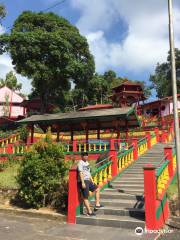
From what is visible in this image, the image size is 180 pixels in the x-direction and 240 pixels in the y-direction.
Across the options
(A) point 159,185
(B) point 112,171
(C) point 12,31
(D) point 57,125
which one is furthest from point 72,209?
(C) point 12,31

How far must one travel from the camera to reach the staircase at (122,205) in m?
8.42

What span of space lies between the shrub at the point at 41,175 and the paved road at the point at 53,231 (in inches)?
43.2

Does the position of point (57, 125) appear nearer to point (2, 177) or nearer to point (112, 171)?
point (2, 177)

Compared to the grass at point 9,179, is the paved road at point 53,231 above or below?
below

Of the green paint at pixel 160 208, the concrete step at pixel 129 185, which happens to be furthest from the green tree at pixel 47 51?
the green paint at pixel 160 208

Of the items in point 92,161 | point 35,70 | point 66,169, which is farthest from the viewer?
point 35,70

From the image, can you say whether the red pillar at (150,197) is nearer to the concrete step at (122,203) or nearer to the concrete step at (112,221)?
the concrete step at (112,221)

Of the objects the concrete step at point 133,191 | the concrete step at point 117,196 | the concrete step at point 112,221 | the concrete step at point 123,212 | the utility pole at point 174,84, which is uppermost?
the utility pole at point 174,84

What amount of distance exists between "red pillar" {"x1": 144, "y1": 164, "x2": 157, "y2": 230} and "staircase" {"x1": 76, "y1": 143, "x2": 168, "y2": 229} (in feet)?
0.81

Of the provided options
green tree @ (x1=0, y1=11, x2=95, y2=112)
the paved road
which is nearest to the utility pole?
the paved road

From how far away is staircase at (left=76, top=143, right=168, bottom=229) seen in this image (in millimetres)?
8422

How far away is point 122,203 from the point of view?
9.40 meters

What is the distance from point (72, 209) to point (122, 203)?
1.52 meters

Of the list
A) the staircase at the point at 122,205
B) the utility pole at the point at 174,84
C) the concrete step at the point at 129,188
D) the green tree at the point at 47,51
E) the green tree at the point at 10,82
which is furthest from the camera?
the green tree at the point at 10,82
